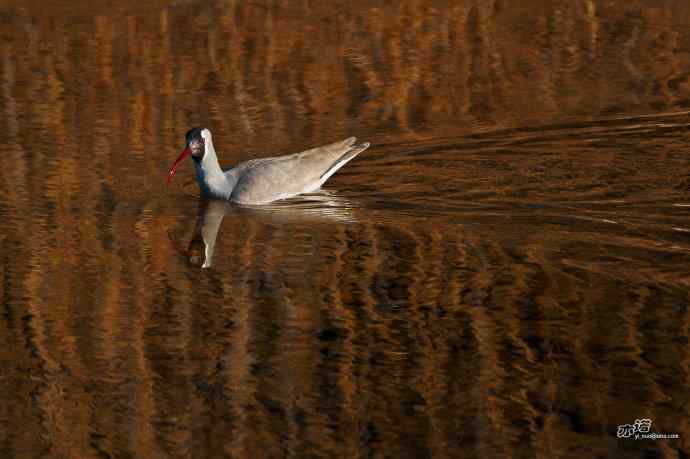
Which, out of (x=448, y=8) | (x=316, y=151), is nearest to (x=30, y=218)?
(x=316, y=151)

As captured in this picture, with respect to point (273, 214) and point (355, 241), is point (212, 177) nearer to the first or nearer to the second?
point (273, 214)

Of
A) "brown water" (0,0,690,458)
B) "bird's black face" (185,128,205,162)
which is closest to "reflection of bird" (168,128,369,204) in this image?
"bird's black face" (185,128,205,162)

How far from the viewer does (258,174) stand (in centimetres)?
1265

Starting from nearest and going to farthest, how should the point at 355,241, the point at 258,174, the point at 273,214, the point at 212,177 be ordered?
the point at 355,241 < the point at 273,214 < the point at 258,174 < the point at 212,177

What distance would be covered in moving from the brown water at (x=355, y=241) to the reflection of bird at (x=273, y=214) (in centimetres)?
3

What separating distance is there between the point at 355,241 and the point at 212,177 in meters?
1.95

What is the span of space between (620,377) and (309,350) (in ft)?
6.00

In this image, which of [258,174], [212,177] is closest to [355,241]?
[258,174]

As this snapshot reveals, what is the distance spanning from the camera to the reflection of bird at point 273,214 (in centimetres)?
1163

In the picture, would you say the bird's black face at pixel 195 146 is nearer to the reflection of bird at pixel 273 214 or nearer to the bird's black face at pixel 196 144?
the bird's black face at pixel 196 144

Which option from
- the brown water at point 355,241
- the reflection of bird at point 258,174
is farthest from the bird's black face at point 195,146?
the brown water at point 355,241

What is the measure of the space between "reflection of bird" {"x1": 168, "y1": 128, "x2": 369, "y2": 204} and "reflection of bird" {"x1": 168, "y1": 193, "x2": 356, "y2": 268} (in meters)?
0.09

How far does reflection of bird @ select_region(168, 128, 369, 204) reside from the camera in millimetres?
12672

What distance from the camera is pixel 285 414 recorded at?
8.20 m
